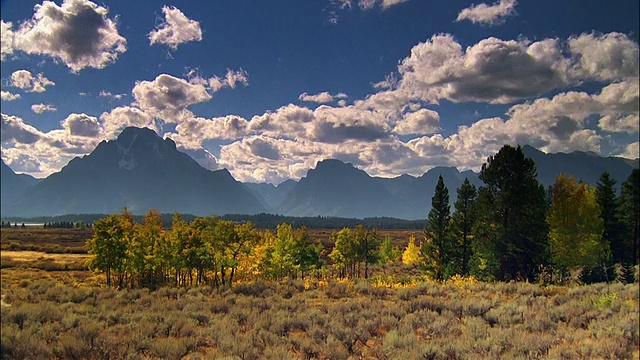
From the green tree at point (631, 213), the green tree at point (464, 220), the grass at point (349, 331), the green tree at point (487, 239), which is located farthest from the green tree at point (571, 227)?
the grass at point (349, 331)

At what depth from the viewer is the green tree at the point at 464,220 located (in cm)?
4075

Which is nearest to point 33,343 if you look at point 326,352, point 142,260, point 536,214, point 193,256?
point 326,352

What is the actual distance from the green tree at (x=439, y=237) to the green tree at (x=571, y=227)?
40.4 ft

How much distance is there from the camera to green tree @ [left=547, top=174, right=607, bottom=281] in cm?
3156

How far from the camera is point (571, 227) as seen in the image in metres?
32.0

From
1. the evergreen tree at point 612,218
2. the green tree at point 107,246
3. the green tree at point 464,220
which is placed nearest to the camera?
the green tree at point 107,246

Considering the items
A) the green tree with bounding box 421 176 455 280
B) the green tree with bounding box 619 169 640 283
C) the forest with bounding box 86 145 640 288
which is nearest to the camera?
the forest with bounding box 86 145 640 288

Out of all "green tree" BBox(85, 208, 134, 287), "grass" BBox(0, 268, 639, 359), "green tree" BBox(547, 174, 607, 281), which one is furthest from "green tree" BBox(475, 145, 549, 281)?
"green tree" BBox(85, 208, 134, 287)

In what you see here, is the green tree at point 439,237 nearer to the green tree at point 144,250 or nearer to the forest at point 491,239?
the forest at point 491,239

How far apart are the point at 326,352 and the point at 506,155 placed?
2728 cm

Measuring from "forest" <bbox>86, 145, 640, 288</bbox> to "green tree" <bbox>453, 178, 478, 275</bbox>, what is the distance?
115 mm

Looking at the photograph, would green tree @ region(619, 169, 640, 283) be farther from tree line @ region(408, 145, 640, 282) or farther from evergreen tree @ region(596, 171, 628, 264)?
tree line @ region(408, 145, 640, 282)

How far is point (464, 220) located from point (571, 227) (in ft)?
37.3

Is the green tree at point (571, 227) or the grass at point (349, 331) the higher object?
the green tree at point (571, 227)
